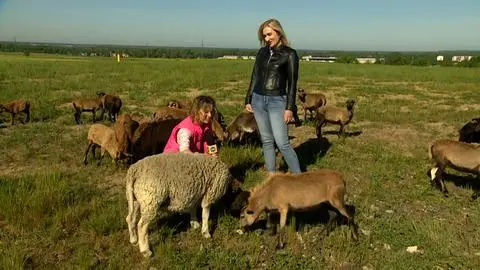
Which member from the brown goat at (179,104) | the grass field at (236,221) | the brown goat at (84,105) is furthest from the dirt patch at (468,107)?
the brown goat at (84,105)

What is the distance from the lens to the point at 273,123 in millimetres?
6254

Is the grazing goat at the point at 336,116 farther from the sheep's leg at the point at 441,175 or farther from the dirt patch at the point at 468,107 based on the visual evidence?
the dirt patch at the point at 468,107

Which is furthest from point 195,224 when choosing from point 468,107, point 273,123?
point 468,107

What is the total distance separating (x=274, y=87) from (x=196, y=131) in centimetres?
124

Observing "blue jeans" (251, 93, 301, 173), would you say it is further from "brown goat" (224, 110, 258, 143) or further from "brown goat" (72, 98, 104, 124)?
"brown goat" (72, 98, 104, 124)

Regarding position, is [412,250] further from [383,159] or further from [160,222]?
[383,159]

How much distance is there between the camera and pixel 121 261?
4609 mm

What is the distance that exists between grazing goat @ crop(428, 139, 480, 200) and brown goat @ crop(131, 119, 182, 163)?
4.64m

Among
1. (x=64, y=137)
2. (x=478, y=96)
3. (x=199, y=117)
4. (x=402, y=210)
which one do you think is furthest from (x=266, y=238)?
(x=478, y=96)

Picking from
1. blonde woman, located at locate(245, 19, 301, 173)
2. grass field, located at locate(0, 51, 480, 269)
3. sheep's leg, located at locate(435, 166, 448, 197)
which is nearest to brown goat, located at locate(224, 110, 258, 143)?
grass field, located at locate(0, 51, 480, 269)

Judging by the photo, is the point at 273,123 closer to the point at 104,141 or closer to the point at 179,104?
the point at 104,141

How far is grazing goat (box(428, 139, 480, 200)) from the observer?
664 cm

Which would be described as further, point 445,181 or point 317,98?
point 317,98

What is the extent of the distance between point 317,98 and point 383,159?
5.83 m
